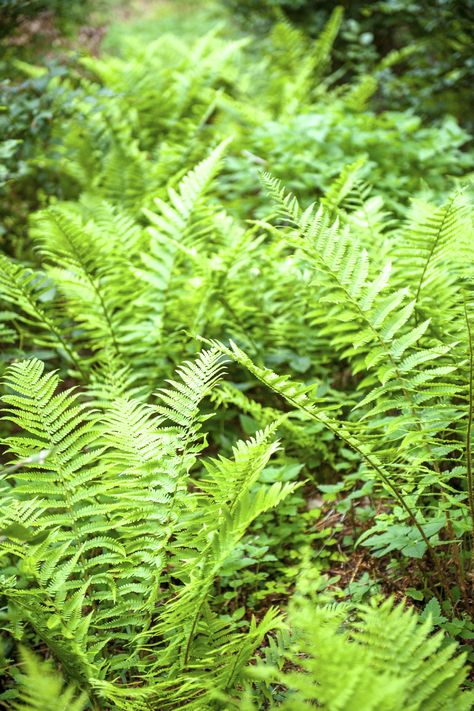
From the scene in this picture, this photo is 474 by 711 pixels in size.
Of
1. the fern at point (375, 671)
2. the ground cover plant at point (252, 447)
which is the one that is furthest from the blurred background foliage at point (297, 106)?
the fern at point (375, 671)

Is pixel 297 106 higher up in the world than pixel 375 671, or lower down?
higher up

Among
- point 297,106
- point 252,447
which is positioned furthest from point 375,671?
point 297,106

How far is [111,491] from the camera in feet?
5.16

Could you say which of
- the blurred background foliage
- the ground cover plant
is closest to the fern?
the ground cover plant

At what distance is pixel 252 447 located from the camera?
1.32 metres

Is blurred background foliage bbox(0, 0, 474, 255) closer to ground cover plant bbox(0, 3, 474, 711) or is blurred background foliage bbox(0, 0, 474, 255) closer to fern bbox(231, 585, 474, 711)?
ground cover plant bbox(0, 3, 474, 711)

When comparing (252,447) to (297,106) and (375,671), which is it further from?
(297,106)

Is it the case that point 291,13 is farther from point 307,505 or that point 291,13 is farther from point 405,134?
point 307,505

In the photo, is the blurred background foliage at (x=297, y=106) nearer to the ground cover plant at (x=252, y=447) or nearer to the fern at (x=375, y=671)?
the ground cover plant at (x=252, y=447)

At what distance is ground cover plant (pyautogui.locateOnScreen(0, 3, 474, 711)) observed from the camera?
1243mm

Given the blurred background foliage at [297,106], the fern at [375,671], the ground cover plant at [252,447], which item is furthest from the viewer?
the blurred background foliage at [297,106]

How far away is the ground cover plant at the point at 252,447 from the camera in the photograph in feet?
4.08

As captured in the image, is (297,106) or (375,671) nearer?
(375,671)

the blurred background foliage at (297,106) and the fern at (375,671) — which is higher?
the blurred background foliage at (297,106)
